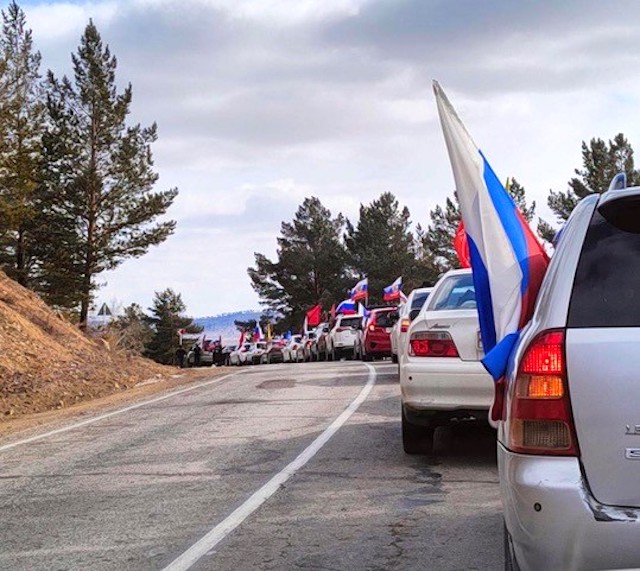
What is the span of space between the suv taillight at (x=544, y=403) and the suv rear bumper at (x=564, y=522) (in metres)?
0.05

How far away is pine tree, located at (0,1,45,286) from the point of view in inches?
1357

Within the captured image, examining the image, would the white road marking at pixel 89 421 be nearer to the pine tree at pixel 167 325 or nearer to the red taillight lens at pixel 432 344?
the red taillight lens at pixel 432 344

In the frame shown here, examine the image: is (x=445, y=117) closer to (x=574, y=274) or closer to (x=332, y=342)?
(x=574, y=274)

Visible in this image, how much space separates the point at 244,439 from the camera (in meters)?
9.95

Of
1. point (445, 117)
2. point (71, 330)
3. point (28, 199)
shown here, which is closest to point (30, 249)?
point (28, 199)

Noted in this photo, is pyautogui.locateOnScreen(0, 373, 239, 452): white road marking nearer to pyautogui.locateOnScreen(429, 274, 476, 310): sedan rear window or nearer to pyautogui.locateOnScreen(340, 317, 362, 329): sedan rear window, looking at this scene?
pyautogui.locateOnScreen(429, 274, 476, 310): sedan rear window

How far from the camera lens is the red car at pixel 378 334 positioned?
26594 millimetres

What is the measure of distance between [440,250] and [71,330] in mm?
46324

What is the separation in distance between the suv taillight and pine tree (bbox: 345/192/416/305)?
67.4 metres

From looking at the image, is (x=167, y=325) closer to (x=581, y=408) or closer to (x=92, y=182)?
(x=92, y=182)

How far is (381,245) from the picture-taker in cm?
7325

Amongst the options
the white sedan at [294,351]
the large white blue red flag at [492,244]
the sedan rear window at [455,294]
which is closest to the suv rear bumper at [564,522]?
the large white blue red flag at [492,244]

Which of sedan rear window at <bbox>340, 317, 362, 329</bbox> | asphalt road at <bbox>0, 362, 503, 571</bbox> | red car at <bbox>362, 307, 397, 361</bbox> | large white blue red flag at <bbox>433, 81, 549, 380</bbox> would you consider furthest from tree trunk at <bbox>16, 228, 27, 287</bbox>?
large white blue red flag at <bbox>433, 81, 549, 380</bbox>

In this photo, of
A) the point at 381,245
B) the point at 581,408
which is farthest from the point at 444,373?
the point at 381,245
